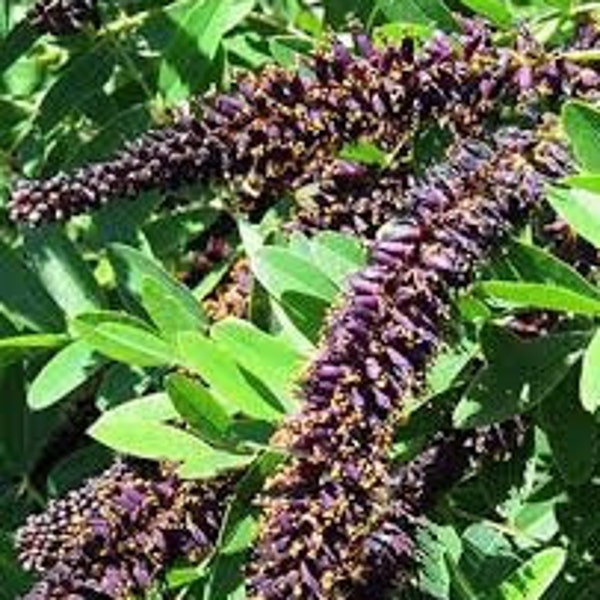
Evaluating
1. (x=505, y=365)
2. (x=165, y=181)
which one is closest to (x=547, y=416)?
(x=505, y=365)

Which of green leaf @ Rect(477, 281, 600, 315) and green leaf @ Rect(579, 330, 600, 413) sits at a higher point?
green leaf @ Rect(477, 281, 600, 315)

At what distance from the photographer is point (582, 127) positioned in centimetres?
177

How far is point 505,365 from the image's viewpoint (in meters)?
1.86

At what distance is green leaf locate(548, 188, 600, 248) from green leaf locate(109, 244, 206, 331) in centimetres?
43

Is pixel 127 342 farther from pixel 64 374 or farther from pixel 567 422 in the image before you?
pixel 567 422

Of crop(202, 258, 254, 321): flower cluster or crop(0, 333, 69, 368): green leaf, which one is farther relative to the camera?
crop(0, 333, 69, 368): green leaf

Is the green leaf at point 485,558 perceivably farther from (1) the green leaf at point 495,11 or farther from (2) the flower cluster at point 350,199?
(1) the green leaf at point 495,11

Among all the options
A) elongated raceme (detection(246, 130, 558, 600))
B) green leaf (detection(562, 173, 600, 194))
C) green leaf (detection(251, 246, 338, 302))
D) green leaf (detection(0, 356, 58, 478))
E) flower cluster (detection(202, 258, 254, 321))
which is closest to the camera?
elongated raceme (detection(246, 130, 558, 600))

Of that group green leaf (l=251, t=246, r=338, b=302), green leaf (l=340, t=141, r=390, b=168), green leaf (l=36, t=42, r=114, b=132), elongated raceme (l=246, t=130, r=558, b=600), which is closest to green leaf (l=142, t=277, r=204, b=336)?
green leaf (l=251, t=246, r=338, b=302)

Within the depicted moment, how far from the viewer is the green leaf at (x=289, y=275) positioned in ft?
6.28

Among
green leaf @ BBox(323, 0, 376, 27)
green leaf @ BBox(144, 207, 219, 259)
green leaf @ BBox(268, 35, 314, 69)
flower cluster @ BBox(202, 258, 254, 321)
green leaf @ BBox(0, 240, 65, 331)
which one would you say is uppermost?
green leaf @ BBox(268, 35, 314, 69)

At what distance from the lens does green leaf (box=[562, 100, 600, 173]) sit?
5.74 feet

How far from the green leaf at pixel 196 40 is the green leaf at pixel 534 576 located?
0.75m

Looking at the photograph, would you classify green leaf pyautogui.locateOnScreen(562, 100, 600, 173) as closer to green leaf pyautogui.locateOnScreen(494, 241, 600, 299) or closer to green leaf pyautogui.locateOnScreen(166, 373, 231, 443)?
green leaf pyautogui.locateOnScreen(494, 241, 600, 299)
